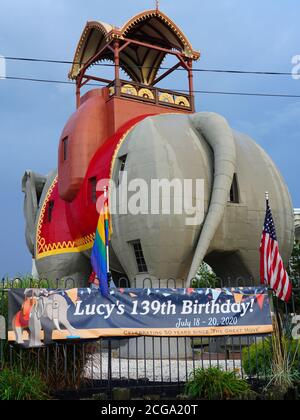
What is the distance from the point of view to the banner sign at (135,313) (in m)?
9.43

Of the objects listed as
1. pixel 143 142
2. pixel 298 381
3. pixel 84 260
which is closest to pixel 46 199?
pixel 84 260

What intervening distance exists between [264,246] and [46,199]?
1565 centimetres

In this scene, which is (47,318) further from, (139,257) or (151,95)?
(151,95)

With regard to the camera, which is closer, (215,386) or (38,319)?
(215,386)

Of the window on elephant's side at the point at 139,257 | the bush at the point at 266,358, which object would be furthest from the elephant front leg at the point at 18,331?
the window on elephant's side at the point at 139,257

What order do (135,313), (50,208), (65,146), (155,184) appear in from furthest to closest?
(50,208), (65,146), (155,184), (135,313)

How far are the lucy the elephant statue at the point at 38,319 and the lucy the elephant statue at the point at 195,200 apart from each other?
7.56 meters

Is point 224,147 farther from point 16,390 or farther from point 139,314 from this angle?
point 16,390

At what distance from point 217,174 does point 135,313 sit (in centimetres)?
917

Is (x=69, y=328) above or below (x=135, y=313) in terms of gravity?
below

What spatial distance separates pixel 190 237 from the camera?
1797cm

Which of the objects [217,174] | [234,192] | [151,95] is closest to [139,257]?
[217,174]

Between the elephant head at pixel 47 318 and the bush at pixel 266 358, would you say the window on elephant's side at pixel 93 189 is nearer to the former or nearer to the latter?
the bush at pixel 266 358

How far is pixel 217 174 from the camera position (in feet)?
59.3
